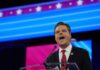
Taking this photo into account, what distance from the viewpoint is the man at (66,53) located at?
2.46m

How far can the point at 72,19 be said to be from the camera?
4.71m

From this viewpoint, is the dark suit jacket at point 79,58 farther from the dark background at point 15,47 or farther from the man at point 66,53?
the dark background at point 15,47

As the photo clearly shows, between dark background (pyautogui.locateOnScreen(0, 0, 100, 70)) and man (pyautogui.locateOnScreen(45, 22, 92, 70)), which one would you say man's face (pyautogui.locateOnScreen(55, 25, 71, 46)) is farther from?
dark background (pyautogui.locateOnScreen(0, 0, 100, 70))

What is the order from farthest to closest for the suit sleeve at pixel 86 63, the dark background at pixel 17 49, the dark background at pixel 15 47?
the dark background at pixel 15 47 → the dark background at pixel 17 49 → the suit sleeve at pixel 86 63

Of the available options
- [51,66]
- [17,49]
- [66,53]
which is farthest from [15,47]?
[51,66]

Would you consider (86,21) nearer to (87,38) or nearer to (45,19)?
(87,38)

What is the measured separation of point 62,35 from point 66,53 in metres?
0.14

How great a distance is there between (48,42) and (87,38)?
0.64 m

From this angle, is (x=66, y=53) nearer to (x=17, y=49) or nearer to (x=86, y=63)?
(x=86, y=63)

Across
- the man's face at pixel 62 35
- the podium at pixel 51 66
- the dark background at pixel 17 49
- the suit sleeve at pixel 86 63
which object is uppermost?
the man's face at pixel 62 35

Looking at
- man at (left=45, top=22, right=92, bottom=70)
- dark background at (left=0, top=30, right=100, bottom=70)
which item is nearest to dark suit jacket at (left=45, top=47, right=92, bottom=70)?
man at (left=45, top=22, right=92, bottom=70)

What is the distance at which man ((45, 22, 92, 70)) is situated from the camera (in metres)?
2.46

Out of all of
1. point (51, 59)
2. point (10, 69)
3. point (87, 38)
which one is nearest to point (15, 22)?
point (10, 69)

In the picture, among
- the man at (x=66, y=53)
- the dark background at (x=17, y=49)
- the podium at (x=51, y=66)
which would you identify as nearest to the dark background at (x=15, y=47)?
the dark background at (x=17, y=49)
